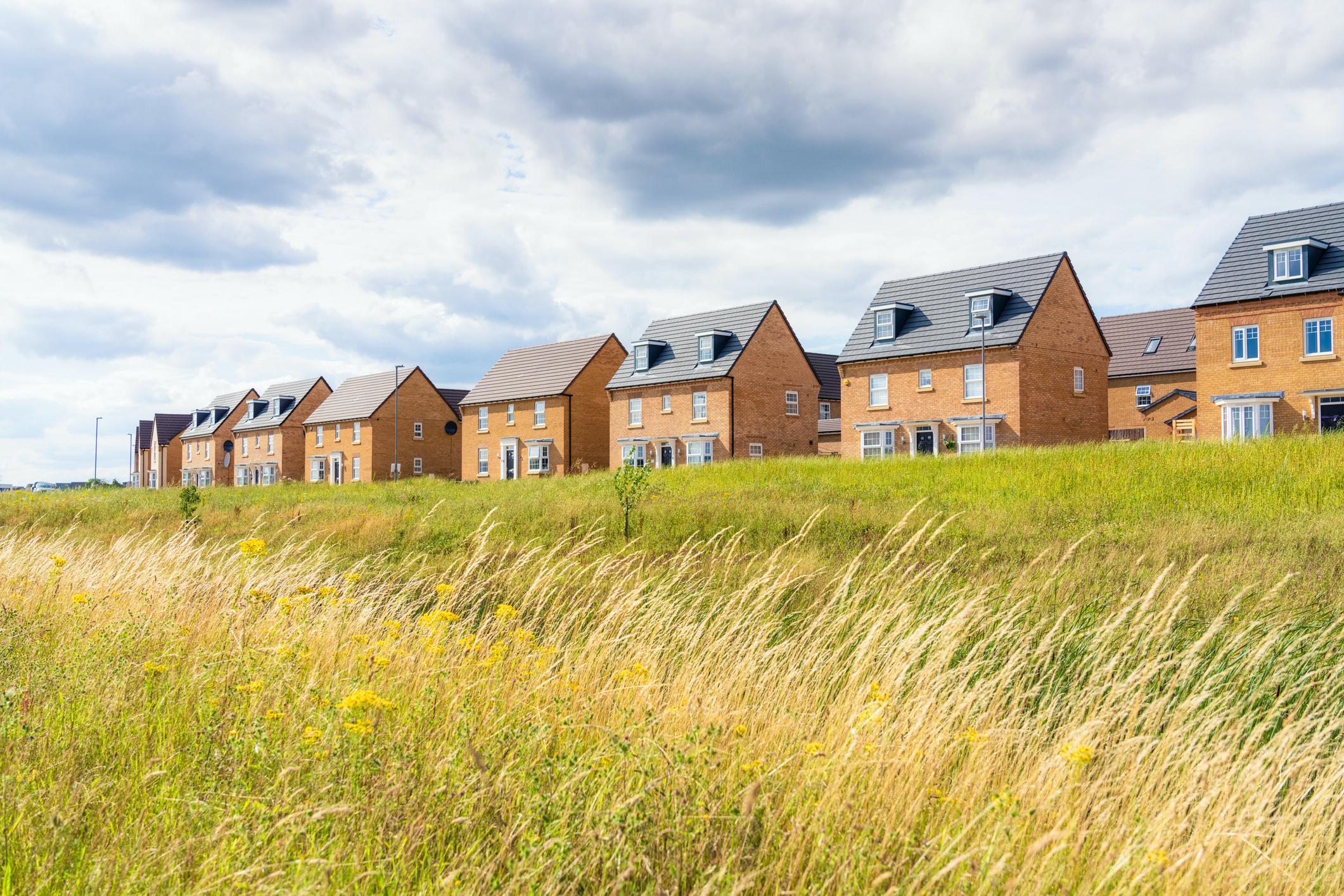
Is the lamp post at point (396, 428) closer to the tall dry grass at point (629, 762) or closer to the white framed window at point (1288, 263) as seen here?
the white framed window at point (1288, 263)

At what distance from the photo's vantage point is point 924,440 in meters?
37.1

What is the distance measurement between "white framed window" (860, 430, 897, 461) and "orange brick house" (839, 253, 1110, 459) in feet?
0.15

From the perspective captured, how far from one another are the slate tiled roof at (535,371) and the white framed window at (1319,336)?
3238 centimetres

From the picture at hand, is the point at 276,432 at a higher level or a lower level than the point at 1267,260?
lower

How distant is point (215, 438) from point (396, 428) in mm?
28413

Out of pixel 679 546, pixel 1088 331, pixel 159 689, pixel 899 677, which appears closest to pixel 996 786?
pixel 899 677

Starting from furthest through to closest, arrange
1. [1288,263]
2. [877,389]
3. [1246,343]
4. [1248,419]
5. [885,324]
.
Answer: [885,324] → [877,389] → [1246,343] → [1248,419] → [1288,263]

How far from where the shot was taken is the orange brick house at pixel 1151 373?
140ft

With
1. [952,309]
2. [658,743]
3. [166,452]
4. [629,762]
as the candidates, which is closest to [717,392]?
[952,309]

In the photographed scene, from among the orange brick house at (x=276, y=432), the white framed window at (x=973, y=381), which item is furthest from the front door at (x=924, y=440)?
the orange brick house at (x=276, y=432)

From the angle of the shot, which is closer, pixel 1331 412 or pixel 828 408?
pixel 1331 412

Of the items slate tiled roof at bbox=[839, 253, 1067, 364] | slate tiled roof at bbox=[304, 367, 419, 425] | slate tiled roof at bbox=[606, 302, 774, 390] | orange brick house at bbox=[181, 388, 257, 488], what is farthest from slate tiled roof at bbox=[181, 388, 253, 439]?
slate tiled roof at bbox=[839, 253, 1067, 364]

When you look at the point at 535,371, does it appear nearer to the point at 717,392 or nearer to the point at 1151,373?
the point at 717,392

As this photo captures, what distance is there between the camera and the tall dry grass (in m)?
3.36
